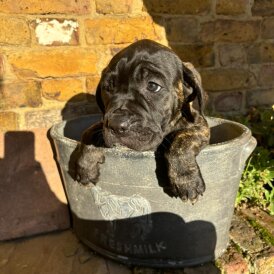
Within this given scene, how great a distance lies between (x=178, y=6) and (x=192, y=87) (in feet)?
4.74

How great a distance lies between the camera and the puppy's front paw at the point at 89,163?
90.8 inches

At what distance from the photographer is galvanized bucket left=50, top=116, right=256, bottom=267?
2.21m

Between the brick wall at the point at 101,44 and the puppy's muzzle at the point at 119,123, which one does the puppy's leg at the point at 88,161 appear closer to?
the puppy's muzzle at the point at 119,123

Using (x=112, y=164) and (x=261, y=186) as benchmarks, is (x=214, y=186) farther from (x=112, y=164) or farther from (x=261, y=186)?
(x=261, y=186)

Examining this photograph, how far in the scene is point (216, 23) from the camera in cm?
386

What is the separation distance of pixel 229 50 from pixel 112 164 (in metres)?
2.41

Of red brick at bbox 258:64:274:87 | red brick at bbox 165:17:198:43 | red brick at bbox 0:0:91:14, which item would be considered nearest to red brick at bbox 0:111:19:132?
red brick at bbox 0:0:91:14

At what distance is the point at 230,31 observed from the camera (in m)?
3.93

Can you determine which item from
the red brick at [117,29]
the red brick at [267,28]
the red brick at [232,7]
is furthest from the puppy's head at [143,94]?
the red brick at [267,28]

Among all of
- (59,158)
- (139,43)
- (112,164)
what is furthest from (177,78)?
(59,158)

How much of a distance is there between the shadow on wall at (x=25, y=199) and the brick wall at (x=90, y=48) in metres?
0.02

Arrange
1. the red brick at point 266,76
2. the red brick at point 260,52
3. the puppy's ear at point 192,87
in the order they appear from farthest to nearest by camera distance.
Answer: the red brick at point 266,76 < the red brick at point 260,52 < the puppy's ear at point 192,87

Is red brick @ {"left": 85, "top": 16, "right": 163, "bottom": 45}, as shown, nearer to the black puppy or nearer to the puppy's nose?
the black puppy

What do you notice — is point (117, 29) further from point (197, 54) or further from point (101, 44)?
point (197, 54)
